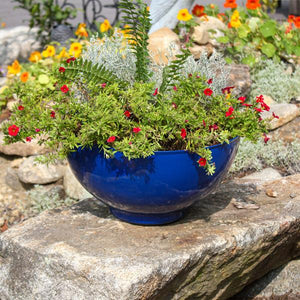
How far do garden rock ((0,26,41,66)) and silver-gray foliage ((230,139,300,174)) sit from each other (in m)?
3.94

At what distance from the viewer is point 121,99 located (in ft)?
6.35

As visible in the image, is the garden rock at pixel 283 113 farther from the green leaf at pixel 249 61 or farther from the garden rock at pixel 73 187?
the garden rock at pixel 73 187

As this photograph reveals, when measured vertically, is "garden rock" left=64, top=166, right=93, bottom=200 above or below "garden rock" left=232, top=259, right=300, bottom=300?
below

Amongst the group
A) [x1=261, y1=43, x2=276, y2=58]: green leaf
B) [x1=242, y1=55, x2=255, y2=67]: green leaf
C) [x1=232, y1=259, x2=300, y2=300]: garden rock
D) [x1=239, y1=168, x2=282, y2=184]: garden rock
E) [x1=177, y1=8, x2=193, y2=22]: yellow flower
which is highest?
[x1=177, y1=8, x2=193, y2=22]: yellow flower

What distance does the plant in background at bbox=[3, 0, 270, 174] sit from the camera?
1.79 metres

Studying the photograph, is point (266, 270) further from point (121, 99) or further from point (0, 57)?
point (0, 57)

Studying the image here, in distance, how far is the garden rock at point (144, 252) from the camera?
1.79 m

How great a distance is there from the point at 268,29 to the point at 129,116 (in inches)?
124

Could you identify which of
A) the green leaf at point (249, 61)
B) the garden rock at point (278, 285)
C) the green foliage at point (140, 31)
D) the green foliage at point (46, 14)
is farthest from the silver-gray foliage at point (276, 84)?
the green foliage at point (46, 14)

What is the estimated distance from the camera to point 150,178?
5.96ft

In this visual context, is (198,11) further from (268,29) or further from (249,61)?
(249,61)

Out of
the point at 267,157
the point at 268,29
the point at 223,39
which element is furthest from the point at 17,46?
the point at 267,157

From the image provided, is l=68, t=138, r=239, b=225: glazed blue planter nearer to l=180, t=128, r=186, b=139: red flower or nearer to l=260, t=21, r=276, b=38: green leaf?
l=180, t=128, r=186, b=139: red flower

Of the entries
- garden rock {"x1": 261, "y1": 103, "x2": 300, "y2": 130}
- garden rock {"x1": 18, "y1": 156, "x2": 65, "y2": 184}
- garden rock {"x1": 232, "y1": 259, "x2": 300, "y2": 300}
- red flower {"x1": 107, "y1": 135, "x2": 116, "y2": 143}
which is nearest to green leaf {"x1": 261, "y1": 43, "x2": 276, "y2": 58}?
garden rock {"x1": 261, "y1": 103, "x2": 300, "y2": 130}
